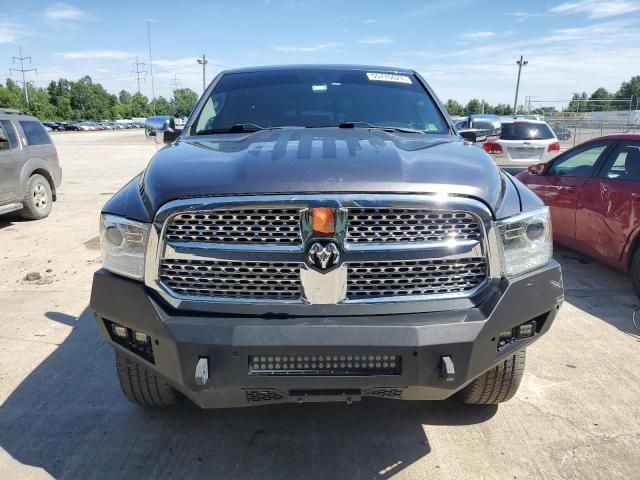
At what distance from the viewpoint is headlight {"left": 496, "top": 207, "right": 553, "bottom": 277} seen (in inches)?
93.6

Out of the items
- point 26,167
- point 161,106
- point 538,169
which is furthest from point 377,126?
point 161,106

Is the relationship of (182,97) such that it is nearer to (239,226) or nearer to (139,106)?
(139,106)

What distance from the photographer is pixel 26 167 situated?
29.4 feet

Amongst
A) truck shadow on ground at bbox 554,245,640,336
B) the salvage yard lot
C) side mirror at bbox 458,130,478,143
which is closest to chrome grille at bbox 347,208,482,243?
the salvage yard lot

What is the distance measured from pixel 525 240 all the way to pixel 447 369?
2.33 ft

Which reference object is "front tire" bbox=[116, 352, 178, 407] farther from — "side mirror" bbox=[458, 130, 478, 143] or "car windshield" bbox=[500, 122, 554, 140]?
"car windshield" bbox=[500, 122, 554, 140]

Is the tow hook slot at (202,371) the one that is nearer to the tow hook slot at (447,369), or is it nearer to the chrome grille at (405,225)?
the chrome grille at (405,225)

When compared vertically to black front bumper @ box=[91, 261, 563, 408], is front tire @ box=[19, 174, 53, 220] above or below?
below

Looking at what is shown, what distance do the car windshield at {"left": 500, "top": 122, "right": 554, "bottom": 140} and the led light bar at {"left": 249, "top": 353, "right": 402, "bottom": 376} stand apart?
10.3 m

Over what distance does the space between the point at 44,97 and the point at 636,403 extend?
118466mm

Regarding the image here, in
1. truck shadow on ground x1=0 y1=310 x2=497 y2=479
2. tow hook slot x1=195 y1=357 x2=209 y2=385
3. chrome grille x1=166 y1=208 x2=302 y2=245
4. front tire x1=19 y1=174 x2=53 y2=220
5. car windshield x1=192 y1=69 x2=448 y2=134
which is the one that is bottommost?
truck shadow on ground x1=0 y1=310 x2=497 y2=479

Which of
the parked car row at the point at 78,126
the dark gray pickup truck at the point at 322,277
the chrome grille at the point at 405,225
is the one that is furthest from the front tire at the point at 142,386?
the parked car row at the point at 78,126

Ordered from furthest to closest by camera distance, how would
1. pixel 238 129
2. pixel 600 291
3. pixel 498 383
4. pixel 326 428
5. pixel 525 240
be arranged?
pixel 600 291 → pixel 238 129 → pixel 326 428 → pixel 498 383 → pixel 525 240

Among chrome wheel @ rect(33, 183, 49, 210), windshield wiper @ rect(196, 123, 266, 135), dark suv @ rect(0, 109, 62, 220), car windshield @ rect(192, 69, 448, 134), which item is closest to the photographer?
windshield wiper @ rect(196, 123, 266, 135)
